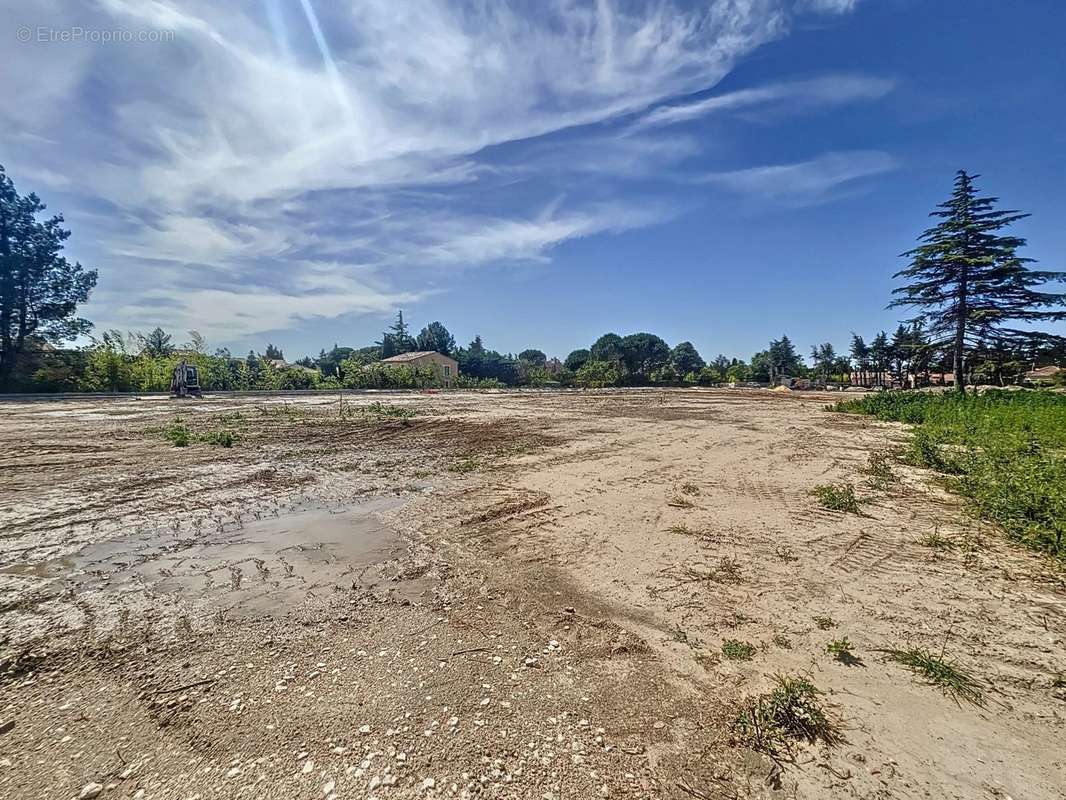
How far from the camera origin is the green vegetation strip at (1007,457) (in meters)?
4.71

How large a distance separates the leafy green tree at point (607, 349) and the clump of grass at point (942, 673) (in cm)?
7656

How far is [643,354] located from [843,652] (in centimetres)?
8143

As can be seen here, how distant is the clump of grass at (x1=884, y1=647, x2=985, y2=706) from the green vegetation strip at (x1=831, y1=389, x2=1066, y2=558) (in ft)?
9.29

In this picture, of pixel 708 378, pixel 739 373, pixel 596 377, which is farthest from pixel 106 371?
pixel 739 373

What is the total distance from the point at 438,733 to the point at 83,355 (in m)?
49.0

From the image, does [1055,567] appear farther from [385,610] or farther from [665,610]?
[385,610]

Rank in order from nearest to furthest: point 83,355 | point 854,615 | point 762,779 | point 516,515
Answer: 1. point 762,779
2. point 854,615
3. point 516,515
4. point 83,355

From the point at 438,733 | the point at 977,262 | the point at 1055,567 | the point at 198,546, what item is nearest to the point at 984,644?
the point at 1055,567

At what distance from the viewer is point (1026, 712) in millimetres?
2352

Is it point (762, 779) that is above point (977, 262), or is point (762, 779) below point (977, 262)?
below

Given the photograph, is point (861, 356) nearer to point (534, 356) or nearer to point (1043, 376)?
point (1043, 376)

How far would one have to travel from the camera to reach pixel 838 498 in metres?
5.98

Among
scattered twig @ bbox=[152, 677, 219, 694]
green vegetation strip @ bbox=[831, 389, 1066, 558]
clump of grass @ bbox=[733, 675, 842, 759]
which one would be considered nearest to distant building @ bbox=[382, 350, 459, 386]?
green vegetation strip @ bbox=[831, 389, 1066, 558]

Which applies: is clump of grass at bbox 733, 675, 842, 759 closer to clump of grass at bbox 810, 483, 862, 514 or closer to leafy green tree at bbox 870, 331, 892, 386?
Result: clump of grass at bbox 810, 483, 862, 514
